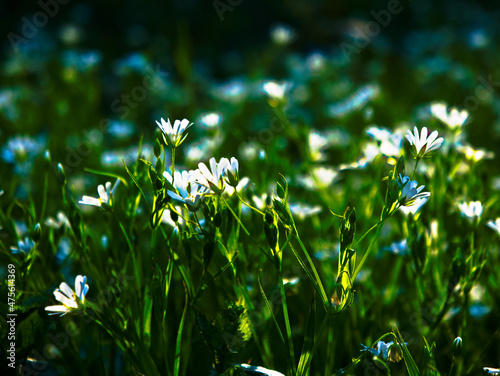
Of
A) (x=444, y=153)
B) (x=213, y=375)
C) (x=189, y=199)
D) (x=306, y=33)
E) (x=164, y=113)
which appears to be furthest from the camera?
(x=306, y=33)

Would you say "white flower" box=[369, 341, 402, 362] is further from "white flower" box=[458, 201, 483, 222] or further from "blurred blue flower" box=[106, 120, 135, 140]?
"blurred blue flower" box=[106, 120, 135, 140]

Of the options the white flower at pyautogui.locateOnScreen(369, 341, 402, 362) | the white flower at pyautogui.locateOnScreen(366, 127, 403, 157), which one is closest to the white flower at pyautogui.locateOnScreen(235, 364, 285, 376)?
the white flower at pyautogui.locateOnScreen(369, 341, 402, 362)

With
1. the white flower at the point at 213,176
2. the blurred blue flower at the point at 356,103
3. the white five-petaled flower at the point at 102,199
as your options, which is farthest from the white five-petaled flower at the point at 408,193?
the blurred blue flower at the point at 356,103

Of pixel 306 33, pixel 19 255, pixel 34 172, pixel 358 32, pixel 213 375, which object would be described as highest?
pixel 306 33

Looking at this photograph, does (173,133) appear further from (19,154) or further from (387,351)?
(19,154)

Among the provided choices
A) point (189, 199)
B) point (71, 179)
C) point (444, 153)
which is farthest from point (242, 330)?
point (71, 179)

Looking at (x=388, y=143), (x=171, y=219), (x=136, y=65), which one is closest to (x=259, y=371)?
(x=171, y=219)

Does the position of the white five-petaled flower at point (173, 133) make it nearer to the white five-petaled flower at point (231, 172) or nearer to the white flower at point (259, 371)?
the white five-petaled flower at point (231, 172)

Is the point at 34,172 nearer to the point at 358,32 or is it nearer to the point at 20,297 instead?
the point at 20,297
